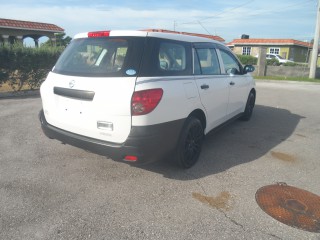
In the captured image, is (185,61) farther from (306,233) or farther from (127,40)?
(306,233)

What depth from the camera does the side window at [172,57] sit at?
3.40 m

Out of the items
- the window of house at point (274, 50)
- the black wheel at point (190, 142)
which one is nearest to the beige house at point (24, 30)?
the black wheel at point (190, 142)

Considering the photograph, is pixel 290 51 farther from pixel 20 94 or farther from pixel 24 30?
pixel 20 94

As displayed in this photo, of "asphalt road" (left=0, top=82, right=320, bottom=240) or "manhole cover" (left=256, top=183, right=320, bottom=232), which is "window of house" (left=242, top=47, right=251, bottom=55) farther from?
"manhole cover" (left=256, top=183, right=320, bottom=232)

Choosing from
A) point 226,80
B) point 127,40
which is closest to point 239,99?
point 226,80

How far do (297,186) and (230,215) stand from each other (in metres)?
1.26

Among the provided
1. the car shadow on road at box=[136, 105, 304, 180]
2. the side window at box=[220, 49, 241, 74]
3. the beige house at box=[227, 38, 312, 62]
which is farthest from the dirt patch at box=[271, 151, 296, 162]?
the beige house at box=[227, 38, 312, 62]

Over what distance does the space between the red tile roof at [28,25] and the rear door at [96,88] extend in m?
20.2

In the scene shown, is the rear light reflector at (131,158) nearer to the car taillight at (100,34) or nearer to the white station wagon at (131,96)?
the white station wagon at (131,96)

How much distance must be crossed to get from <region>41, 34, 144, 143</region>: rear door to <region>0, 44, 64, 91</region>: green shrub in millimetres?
6631

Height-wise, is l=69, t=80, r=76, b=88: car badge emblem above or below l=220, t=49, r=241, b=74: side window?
below

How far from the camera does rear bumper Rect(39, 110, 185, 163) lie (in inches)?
122

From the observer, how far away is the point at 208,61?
4398 mm

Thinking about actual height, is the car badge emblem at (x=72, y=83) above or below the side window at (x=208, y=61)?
below
